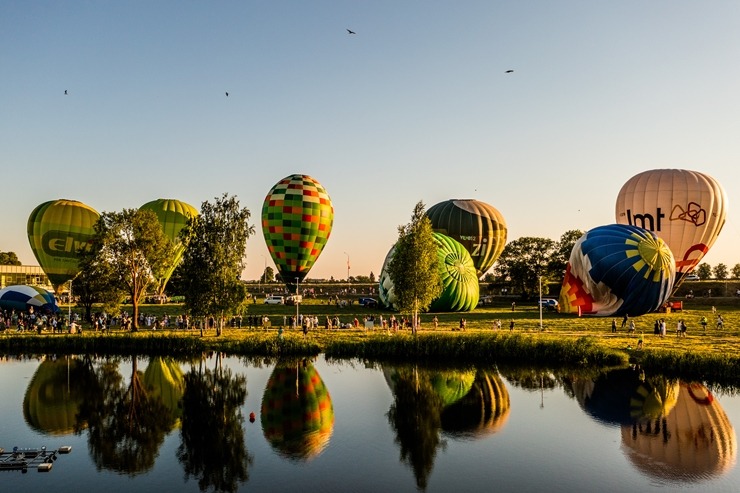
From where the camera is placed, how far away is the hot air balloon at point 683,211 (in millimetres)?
53812

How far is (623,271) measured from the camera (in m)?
44.3

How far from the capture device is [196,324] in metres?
43.3

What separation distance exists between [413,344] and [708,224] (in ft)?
117

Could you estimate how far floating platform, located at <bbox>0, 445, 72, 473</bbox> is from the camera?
16.1 m

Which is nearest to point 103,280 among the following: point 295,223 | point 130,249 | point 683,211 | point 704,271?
point 130,249

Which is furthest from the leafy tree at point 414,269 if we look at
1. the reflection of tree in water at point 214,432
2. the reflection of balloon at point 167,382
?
the reflection of balloon at point 167,382

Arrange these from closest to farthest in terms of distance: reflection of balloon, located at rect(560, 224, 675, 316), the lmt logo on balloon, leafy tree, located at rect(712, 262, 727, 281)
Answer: reflection of balloon, located at rect(560, 224, 675, 316) < the lmt logo on balloon < leafy tree, located at rect(712, 262, 727, 281)

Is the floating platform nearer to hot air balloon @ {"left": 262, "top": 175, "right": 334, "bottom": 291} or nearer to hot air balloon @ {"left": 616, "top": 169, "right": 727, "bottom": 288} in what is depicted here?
hot air balloon @ {"left": 262, "top": 175, "right": 334, "bottom": 291}

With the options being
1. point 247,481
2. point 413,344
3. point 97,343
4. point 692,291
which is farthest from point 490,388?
point 692,291

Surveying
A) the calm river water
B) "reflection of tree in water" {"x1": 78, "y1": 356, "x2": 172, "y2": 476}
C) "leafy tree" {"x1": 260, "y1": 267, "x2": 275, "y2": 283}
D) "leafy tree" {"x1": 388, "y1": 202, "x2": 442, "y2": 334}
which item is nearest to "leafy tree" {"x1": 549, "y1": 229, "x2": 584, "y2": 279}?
"leafy tree" {"x1": 388, "y1": 202, "x2": 442, "y2": 334}

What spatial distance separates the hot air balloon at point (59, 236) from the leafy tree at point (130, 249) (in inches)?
666

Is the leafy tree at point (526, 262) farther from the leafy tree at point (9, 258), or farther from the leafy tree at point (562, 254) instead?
the leafy tree at point (9, 258)

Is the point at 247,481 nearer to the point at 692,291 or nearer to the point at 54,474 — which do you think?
the point at 54,474

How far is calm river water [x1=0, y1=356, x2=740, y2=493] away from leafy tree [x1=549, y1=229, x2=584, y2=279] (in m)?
51.2
